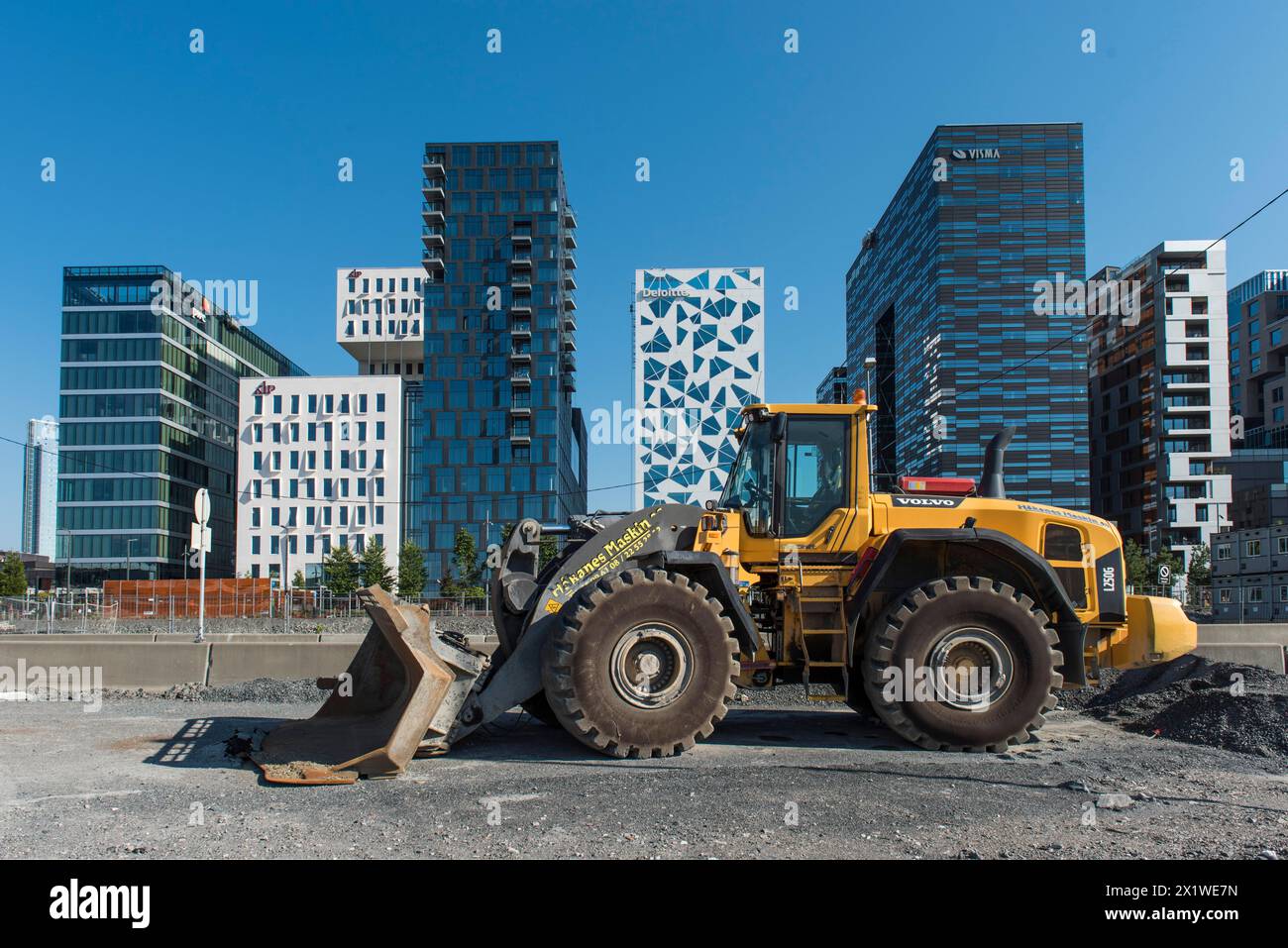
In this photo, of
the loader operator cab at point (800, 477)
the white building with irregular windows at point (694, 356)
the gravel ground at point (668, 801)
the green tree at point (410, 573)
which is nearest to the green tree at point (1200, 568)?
the white building with irregular windows at point (694, 356)

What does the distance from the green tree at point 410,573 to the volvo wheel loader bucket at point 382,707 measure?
6361 cm

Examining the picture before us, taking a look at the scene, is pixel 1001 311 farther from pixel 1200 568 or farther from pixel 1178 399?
pixel 1200 568

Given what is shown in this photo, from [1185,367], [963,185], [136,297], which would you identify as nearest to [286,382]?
[136,297]

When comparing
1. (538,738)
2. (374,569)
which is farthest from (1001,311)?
(538,738)

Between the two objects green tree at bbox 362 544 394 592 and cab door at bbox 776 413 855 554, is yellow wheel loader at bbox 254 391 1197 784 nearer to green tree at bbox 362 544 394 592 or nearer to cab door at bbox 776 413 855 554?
cab door at bbox 776 413 855 554

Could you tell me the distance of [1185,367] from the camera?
3546 inches

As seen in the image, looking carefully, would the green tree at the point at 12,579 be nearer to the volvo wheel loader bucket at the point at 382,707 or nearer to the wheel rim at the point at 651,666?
the volvo wheel loader bucket at the point at 382,707

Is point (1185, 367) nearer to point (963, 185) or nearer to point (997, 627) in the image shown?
point (963, 185)

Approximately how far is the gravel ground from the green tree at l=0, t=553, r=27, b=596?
8181cm

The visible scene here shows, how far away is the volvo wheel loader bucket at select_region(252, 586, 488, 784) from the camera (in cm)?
707

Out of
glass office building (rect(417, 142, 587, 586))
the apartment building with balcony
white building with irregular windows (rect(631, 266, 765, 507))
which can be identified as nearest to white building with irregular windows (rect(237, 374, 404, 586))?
glass office building (rect(417, 142, 587, 586))

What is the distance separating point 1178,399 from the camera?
297ft
